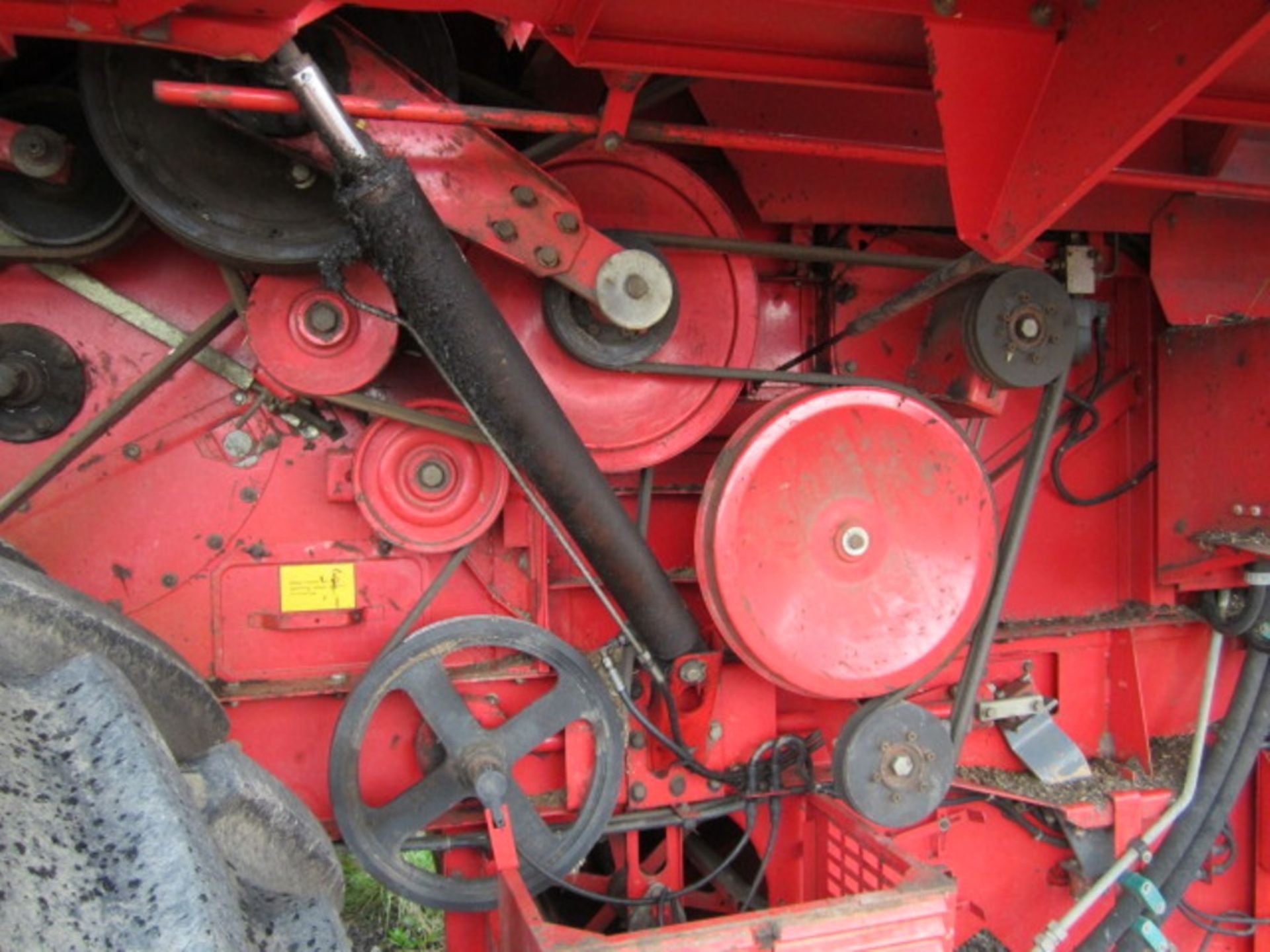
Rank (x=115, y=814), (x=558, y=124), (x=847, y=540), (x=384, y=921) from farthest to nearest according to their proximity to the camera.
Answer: (x=384, y=921) < (x=847, y=540) < (x=558, y=124) < (x=115, y=814)

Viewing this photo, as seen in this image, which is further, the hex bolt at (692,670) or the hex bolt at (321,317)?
the hex bolt at (692,670)

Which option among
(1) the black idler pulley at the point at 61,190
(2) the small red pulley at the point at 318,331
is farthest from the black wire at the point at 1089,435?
(1) the black idler pulley at the point at 61,190

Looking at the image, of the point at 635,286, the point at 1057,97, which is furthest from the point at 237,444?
the point at 1057,97

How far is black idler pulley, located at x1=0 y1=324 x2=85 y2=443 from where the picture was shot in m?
1.66

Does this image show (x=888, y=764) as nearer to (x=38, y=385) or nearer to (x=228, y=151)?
(x=228, y=151)

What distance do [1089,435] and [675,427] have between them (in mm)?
1211

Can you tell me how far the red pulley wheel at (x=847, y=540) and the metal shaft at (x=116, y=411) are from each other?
3.38ft

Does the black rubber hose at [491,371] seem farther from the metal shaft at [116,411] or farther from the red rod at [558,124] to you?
the metal shaft at [116,411]

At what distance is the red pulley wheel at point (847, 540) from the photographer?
5.58 ft

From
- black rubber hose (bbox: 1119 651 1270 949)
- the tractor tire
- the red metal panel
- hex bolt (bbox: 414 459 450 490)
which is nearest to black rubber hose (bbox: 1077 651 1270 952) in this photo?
black rubber hose (bbox: 1119 651 1270 949)

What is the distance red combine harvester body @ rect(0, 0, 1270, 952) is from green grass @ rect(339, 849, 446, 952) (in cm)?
190

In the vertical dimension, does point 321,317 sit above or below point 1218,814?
above

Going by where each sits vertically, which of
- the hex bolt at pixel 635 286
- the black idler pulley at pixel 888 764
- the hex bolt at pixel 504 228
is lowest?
the black idler pulley at pixel 888 764

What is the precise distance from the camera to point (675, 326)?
1.86 m
